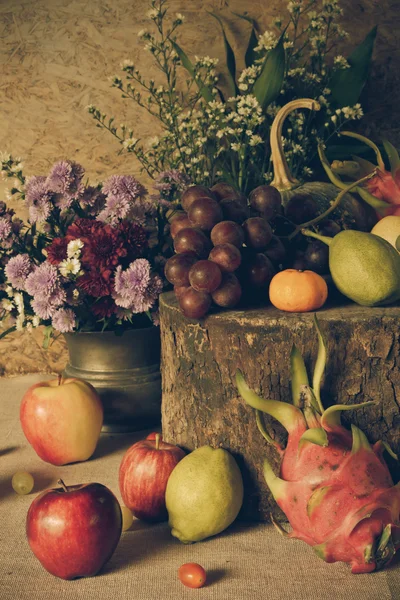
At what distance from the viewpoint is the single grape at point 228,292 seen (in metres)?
1.37

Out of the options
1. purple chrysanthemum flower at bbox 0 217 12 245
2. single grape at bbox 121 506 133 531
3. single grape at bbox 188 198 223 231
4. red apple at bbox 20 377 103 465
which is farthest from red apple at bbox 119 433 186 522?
purple chrysanthemum flower at bbox 0 217 12 245

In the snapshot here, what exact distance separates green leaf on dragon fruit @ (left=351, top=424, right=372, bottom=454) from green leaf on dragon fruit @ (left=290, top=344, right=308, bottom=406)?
129 mm

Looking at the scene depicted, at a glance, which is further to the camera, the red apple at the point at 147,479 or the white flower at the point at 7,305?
the white flower at the point at 7,305

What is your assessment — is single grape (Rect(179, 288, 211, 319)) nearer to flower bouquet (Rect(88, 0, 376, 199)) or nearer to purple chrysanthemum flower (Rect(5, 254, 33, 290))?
purple chrysanthemum flower (Rect(5, 254, 33, 290))

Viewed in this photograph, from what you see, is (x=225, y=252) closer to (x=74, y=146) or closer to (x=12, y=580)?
(x=12, y=580)

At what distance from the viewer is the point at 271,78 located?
6.52 feet

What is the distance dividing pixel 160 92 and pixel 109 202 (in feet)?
1.78

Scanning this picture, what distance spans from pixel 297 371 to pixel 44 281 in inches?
27.6

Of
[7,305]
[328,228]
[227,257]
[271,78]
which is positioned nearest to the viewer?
[227,257]

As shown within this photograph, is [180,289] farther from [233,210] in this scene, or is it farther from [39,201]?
[39,201]

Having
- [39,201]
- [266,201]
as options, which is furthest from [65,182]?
[266,201]

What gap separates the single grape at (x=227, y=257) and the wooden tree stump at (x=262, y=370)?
0.09 m

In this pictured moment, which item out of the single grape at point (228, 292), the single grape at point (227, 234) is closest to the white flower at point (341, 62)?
the single grape at point (227, 234)

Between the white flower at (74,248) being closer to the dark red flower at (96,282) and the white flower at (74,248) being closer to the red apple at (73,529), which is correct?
the dark red flower at (96,282)
